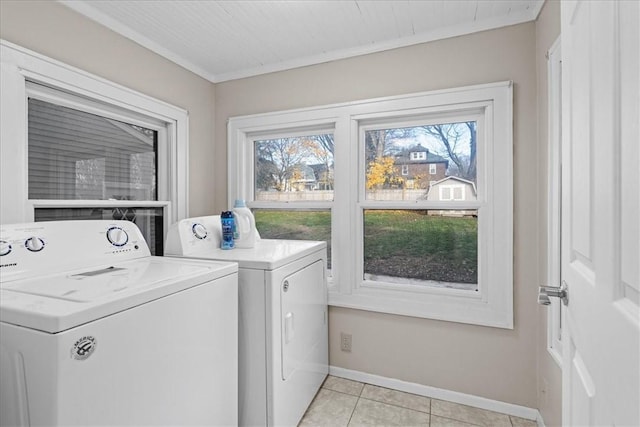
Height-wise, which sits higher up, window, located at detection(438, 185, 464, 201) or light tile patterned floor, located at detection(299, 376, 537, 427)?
window, located at detection(438, 185, 464, 201)

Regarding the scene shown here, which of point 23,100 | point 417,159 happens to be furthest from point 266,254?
point 23,100

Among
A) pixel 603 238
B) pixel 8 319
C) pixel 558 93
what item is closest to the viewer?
pixel 603 238

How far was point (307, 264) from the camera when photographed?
6.26ft

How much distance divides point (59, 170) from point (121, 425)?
1423mm

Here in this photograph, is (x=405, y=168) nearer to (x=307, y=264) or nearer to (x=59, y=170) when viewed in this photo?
(x=307, y=264)

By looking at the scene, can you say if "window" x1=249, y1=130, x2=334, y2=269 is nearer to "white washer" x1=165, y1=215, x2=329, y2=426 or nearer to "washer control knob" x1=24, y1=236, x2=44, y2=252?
"white washer" x1=165, y1=215, x2=329, y2=426

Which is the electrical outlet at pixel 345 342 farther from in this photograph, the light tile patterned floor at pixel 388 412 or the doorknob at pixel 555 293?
the doorknob at pixel 555 293

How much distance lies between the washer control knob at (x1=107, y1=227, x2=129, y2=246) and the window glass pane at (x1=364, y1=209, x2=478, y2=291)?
1.49 m

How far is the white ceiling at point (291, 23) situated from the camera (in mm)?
1725

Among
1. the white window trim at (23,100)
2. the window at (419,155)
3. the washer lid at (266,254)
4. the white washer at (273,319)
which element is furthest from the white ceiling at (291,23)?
the washer lid at (266,254)

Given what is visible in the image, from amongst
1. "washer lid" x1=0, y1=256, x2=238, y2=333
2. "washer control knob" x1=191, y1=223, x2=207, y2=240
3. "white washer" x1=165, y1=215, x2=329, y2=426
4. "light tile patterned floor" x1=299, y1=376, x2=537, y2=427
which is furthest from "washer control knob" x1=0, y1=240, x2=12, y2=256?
"light tile patterned floor" x1=299, y1=376, x2=537, y2=427

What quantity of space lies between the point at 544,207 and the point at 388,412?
1476 mm

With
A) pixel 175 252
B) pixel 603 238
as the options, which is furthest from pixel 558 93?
pixel 175 252

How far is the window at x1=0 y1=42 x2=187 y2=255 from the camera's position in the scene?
4.78ft
